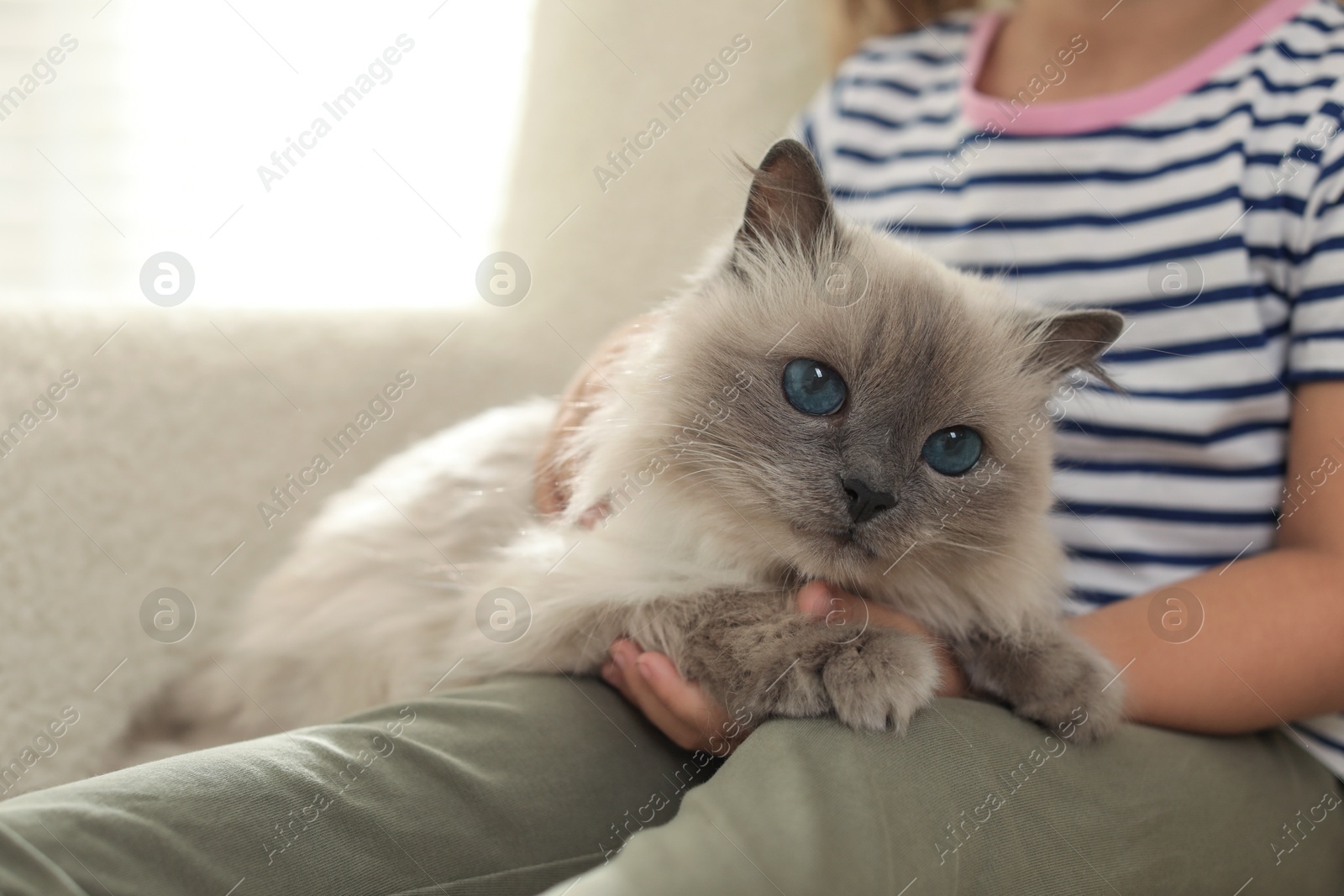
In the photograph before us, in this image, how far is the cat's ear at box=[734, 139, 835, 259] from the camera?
A: 1110 millimetres

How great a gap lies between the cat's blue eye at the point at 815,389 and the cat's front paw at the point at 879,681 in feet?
0.83

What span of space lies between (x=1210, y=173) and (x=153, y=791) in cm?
165

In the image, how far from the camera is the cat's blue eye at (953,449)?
1.06 metres

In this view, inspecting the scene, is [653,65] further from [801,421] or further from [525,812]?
[525,812]

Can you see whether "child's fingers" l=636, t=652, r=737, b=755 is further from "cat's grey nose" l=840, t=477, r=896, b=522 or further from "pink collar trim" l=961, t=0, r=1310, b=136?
"pink collar trim" l=961, t=0, r=1310, b=136

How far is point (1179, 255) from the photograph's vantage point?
4.80 ft

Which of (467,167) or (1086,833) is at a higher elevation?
(467,167)

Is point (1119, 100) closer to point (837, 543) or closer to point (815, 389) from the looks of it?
point (815, 389)

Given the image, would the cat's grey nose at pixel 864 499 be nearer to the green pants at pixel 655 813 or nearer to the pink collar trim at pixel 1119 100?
the green pants at pixel 655 813

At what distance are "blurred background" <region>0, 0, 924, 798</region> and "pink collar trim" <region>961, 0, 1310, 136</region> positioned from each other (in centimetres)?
45

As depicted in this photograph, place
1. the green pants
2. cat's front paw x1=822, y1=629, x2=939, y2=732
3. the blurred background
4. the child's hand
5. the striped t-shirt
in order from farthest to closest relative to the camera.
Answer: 1. the blurred background
2. the striped t-shirt
3. the child's hand
4. cat's front paw x1=822, y1=629, x2=939, y2=732
5. the green pants

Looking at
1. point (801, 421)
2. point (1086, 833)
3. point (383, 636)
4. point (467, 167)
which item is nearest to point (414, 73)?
point (467, 167)

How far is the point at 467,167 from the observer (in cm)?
221

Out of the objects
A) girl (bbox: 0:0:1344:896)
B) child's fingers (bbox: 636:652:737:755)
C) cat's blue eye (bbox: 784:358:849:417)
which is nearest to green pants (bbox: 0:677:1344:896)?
girl (bbox: 0:0:1344:896)
